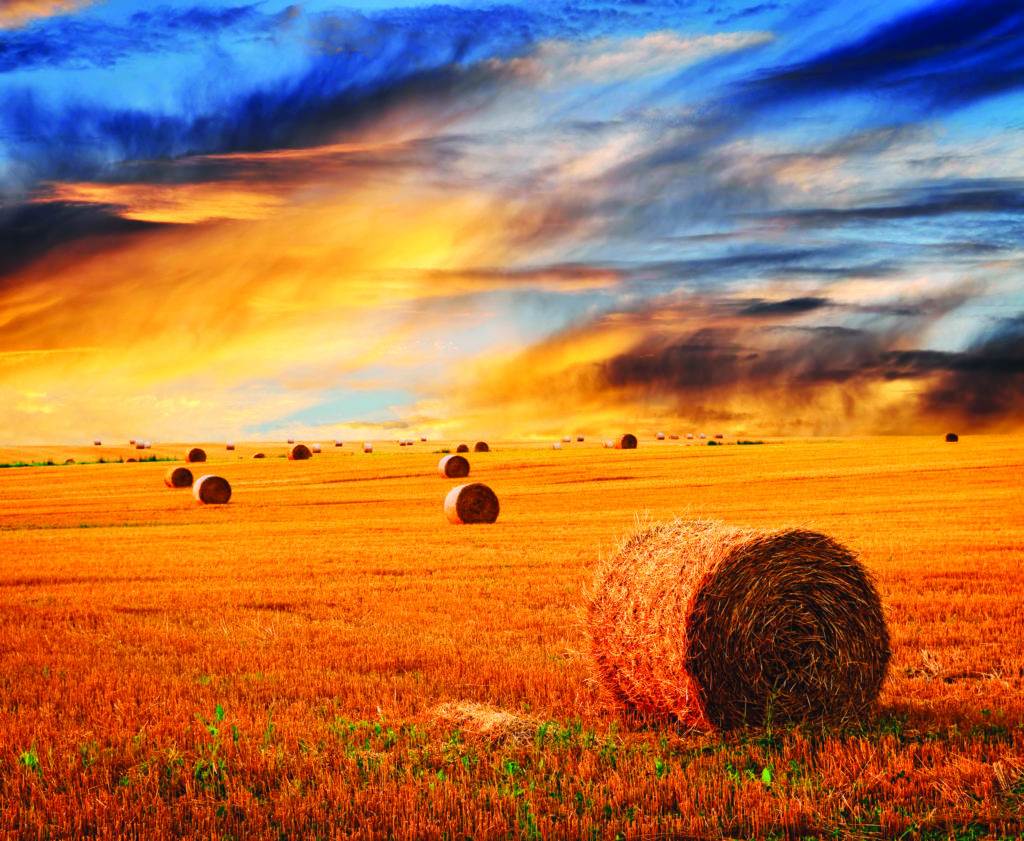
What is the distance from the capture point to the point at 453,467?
168 ft

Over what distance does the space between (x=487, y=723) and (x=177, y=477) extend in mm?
45047

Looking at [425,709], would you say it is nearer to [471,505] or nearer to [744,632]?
[744,632]

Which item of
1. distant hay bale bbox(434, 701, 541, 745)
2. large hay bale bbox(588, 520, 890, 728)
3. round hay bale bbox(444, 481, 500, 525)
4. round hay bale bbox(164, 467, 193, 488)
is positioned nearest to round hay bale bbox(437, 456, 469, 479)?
round hay bale bbox(164, 467, 193, 488)

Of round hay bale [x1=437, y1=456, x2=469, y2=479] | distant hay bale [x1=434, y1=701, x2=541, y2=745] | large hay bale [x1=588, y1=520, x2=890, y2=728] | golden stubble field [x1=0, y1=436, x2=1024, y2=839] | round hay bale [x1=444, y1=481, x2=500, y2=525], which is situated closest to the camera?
golden stubble field [x1=0, y1=436, x2=1024, y2=839]

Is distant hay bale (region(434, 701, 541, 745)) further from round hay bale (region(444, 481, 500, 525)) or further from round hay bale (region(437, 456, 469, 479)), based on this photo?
round hay bale (region(437, 456, 469, 479))

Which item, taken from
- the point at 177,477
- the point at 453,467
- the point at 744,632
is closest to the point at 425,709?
the point at 744,632

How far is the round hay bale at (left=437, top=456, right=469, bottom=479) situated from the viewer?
51094mm

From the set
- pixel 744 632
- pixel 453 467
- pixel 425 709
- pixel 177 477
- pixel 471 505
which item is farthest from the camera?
pixel 453 467

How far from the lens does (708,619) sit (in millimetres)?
9430

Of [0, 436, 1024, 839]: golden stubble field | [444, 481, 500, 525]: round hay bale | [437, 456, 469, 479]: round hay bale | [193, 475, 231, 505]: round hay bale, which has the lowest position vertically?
[0, 436, 1024, 839]: golden stubble field

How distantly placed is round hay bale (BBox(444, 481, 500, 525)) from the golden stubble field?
18.9ft

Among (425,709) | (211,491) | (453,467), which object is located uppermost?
(453,467)

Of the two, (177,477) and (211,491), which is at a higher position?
(177,477)

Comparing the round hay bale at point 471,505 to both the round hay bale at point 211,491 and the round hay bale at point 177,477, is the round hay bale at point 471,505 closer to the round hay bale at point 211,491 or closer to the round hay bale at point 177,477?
the round hay bale at point 211,491
